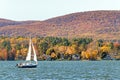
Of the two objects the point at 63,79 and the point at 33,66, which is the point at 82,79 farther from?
the point at 33,66

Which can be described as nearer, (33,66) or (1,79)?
(1,79)

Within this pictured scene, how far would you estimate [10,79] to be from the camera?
98250 millimetres

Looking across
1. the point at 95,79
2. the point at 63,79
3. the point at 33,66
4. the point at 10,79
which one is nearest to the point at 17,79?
the point at 10,79

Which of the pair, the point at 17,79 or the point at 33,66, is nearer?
the point at 17,79

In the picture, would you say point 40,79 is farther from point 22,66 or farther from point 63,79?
point 22,66

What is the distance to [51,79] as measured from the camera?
320 ft

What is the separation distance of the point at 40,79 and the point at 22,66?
59227 millimetres

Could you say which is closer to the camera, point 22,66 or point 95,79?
point 95,79

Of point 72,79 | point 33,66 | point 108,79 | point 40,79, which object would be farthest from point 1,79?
point 33,66

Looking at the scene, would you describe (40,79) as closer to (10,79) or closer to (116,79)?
(10,79)

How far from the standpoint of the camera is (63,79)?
9738 cm

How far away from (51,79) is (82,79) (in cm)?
641

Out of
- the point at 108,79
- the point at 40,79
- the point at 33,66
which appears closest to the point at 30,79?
the point at 40,79

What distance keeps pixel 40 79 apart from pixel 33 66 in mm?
56441
